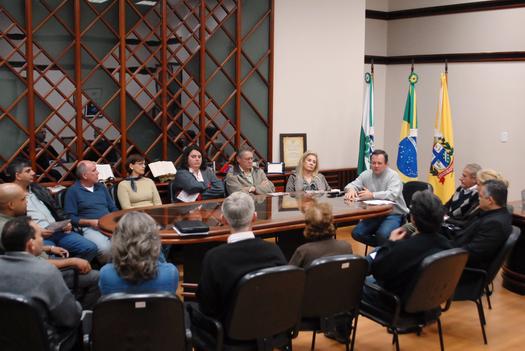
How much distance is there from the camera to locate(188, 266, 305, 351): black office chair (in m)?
2.82

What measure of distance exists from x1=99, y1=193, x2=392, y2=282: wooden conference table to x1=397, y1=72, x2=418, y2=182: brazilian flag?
2.13 metres

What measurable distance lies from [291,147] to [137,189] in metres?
2.12

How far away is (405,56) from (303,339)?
5245mm

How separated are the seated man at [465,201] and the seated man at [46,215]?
2.81m

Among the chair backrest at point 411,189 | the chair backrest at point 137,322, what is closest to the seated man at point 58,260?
the chair backrest at point 137,322

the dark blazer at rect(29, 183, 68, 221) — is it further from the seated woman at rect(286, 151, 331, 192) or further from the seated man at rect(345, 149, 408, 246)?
the seated man at rect(345, 149, 408, 246)

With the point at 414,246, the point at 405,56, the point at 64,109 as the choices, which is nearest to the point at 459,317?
the point at 414,246

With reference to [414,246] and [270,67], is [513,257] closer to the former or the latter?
[414,246]

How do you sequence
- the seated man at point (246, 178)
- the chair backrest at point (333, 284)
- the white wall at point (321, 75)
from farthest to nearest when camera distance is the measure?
the white wall at point (321, 75) < the seated man at point (246, 178) < the chair backrest at point (333, 284)

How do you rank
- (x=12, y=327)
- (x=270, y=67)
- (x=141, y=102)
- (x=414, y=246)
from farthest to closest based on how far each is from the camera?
(x=270, y=67)
(x=141, y=102)
(x=414, y=246)
(x=12, y=327)

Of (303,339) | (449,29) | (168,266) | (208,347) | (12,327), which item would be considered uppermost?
(449,29)

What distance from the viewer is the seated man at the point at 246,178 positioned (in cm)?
575

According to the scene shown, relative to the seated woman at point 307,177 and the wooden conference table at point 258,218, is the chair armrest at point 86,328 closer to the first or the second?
the wooden conference table at point 258,218

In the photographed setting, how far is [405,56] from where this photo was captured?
27.1 feet
